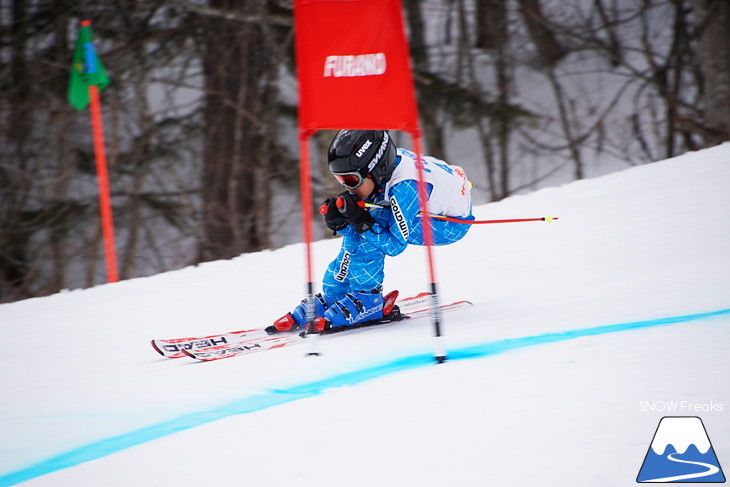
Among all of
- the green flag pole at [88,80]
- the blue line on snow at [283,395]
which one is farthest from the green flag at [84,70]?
the blue line on snow at [283,395]

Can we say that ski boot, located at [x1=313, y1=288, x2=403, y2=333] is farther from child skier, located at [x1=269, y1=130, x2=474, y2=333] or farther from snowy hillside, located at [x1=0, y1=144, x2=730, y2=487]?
snowy hillside, located at [x1=0, y1=144, x2=730, y2=487]

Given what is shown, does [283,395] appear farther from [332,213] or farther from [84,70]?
[84,70]

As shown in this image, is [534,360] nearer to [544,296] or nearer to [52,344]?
[544,296]

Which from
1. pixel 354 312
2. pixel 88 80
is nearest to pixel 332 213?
pixel 354 312

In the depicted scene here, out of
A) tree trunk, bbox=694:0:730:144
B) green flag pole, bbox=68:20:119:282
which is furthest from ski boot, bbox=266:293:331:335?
tree trunk, bbox=694:0:730:144

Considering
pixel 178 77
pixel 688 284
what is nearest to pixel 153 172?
pixel 178 77

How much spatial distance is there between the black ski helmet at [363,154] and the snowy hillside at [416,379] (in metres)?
0.91

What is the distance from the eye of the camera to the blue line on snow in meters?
2.66

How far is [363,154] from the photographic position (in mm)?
3992

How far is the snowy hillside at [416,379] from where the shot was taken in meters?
2.33

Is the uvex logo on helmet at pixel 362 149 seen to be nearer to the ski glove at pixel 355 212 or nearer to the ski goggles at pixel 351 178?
the ski goggles at pixel 351 178

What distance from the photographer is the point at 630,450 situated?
2.20 meters

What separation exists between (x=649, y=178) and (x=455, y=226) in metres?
3.59

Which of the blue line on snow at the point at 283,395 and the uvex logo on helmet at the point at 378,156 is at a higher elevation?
the uvex logo on helmet at the point at 378,156
